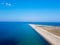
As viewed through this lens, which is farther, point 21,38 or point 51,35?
point 51,35

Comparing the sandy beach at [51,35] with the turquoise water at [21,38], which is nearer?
the sandy beach at [51,35]

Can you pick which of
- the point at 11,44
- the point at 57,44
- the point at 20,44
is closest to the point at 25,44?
the point at 20,44

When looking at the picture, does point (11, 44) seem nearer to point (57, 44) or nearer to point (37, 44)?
point (37, 44)

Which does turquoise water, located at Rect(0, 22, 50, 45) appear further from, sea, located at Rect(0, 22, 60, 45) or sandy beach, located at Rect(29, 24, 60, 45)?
sandy beach, located at Rect(29, 24, 60, 45)

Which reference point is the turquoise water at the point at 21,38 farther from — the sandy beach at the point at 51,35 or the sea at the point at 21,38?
the sandy beach at the point at 51,35

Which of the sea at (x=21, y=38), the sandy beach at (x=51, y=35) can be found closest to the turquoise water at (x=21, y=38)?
the sea at (x=21, y=38)

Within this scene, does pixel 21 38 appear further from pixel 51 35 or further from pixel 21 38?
pixel 51 35

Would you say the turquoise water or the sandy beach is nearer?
the sandy beach

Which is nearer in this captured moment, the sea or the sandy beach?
the sandy beach

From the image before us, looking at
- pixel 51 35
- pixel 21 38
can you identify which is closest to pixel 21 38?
pixel 21 38

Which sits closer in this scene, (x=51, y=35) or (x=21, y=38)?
(x=21, y=38)

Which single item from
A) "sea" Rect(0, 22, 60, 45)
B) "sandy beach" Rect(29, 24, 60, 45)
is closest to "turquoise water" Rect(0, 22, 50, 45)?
"sea" Rect(0, 22, 60, 45)
